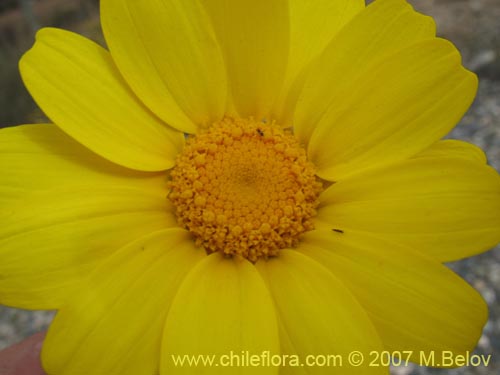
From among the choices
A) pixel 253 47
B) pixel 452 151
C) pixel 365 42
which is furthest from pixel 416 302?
pixel 253 47

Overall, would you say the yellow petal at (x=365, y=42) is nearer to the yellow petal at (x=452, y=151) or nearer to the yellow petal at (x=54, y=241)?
the yellow petal at (x=452, y=151)

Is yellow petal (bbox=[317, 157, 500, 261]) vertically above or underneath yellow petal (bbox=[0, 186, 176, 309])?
above

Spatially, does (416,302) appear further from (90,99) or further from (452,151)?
(90,99)

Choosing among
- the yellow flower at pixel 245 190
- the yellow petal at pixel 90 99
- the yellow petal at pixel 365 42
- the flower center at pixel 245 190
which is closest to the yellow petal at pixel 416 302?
the yellow flower at pixel 245 190

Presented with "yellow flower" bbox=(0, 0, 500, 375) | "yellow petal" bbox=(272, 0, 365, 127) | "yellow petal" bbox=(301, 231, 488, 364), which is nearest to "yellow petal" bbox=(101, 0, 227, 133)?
"yellow flower" bbox=(0, 0, 500, 375)

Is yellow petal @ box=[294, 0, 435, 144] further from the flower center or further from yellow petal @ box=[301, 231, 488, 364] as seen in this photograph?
yellow petal @ box=[301, 231, 488, 364]

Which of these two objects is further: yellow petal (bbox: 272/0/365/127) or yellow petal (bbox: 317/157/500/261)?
yellow petal (bbox: 272/0/365/127)
